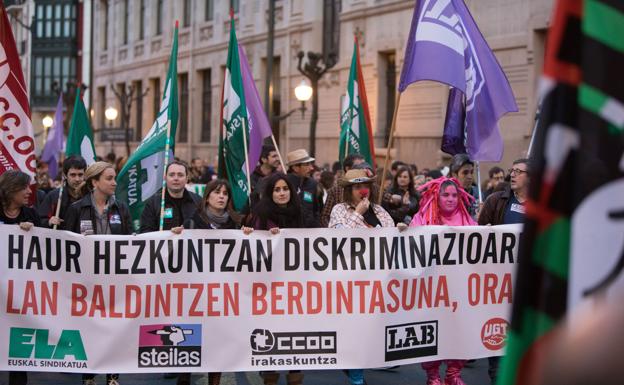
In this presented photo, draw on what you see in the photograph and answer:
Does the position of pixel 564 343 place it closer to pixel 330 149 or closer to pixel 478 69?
pixel 478 69

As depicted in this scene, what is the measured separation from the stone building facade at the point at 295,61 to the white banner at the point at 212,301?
13.9 m

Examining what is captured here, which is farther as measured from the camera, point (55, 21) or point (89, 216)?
point (55, 21)

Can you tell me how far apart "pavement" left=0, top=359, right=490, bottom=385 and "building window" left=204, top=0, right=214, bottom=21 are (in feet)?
103

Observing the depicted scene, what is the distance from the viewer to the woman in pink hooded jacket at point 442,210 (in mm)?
6859

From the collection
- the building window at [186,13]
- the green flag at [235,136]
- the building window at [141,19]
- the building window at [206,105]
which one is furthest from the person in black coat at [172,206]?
the building window at [141,19]

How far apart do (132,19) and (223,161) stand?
126 ft

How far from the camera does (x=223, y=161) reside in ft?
31.3

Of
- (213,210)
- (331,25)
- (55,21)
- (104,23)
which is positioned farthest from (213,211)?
(55,21)

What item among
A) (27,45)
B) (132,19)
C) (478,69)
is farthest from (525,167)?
(27,45)

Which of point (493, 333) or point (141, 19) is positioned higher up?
point (141, 19)

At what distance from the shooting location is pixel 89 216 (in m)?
7.00

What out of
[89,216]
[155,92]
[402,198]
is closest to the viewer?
[89,216]

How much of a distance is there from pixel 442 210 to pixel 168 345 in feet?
7.15

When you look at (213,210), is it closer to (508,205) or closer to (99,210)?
(99,210)
